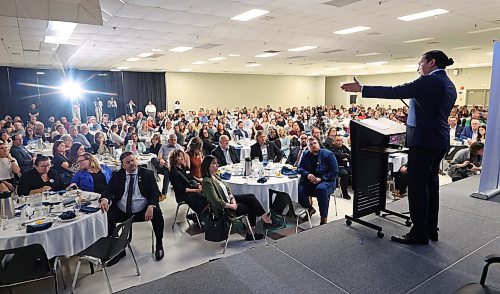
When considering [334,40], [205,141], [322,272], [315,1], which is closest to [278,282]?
[322,272]

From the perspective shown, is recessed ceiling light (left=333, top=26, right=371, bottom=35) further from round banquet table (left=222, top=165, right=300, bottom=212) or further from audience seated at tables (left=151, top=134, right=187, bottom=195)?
audience seated at tables (left=151, top=134, right=187, bottom=195)

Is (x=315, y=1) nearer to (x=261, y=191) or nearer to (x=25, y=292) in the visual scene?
(x=261, y=191)

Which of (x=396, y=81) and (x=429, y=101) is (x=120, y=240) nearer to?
(x=429, y=101)

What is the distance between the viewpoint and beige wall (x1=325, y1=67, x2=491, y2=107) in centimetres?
1909

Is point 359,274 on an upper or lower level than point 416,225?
lower

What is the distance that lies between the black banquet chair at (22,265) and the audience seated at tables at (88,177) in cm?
168

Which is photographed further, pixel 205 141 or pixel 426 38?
pixel 426 38

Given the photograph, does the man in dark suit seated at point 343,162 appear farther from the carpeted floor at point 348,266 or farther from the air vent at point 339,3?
the carpeted floor at point 348,266

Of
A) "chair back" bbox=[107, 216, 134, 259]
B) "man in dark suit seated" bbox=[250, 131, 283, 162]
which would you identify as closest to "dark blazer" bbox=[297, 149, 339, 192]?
"man in dark suit seated" bbox=[250, 131, 283, 162]

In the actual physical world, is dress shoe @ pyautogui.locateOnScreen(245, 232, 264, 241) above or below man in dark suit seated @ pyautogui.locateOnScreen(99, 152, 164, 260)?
below

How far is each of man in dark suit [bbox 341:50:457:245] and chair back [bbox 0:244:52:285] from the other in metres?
2.89

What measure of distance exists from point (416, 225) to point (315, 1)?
4332 millimetres

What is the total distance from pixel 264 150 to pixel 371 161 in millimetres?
4406

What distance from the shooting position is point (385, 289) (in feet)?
6.57
